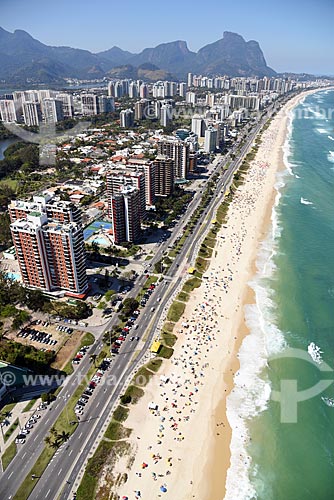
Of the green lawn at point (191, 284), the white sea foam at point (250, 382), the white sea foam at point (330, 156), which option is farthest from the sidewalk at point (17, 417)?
the white sea foam at point (330, 156)

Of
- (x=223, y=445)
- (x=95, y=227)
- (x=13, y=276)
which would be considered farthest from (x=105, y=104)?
(x=223, y=445)

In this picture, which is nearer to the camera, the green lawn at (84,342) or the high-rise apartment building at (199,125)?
the green lawn at (84,342)

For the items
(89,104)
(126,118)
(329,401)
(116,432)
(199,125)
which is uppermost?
(89,104)

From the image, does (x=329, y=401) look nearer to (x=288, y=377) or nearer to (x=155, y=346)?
(x=288, y=377)

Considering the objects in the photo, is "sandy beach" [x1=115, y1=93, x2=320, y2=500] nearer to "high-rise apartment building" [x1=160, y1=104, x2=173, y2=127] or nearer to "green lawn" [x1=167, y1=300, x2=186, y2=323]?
"green lawn" [x1=167, y1=300, x2=186, y2=323]

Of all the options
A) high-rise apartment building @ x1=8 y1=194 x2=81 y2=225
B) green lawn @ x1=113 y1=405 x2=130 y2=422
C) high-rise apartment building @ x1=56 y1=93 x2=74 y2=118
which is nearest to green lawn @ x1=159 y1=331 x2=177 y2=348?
green lawn @ x1=113 y1=405 x2=130 y2=422

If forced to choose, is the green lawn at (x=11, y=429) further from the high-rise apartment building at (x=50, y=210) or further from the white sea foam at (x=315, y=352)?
the white sea foam at (x=315, y=352)
